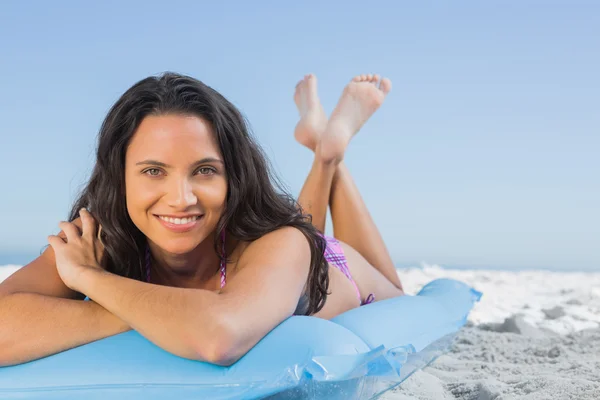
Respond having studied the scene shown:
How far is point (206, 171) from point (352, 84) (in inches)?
88.4

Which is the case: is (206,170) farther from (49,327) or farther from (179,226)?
(49,327)

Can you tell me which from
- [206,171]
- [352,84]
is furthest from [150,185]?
[352,84]

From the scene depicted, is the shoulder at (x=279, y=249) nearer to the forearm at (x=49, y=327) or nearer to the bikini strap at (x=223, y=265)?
the bikini strap at (x=223, y=265)

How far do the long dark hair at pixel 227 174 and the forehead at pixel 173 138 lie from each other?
0.03m

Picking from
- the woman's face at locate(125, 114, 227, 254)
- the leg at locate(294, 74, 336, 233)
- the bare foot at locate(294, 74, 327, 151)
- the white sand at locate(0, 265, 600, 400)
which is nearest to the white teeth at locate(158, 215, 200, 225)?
the woman's face at locate(125, 114, 227, 254)

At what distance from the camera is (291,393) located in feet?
6.24

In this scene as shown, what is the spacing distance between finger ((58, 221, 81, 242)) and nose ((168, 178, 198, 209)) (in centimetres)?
47

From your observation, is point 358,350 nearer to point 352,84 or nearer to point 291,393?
point 291,393

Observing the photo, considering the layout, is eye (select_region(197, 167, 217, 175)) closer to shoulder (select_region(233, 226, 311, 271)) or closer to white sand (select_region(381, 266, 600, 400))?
shoulder (select_region(233, 226, 311, 271))

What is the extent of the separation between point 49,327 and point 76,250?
36 cm

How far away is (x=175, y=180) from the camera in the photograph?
83.5 inches

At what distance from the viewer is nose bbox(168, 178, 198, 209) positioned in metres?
2.09

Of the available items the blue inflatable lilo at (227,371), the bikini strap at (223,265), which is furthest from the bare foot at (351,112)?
the blue inflatable lilo at (227,371)

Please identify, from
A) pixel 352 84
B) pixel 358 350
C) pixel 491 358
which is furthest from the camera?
pixel 352 84
